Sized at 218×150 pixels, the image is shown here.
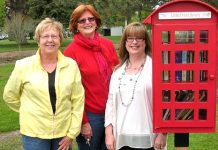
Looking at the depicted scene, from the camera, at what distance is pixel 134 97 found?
10.9 feet

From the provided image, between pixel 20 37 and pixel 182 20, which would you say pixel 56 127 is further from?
pixel 20 37

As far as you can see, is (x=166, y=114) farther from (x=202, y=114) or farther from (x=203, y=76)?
(x=203, y=76)

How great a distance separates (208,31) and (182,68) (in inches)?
12.1

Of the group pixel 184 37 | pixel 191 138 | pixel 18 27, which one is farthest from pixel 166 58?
pixel 18 27

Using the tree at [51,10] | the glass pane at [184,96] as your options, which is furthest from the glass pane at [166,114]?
the tree at [51,10]

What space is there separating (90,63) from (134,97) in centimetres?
58

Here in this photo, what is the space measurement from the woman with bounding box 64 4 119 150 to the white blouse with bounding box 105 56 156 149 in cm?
29

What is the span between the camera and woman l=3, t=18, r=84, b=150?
338cm

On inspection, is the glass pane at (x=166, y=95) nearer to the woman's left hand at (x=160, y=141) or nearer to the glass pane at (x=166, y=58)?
the glass pane at (x=166, y=58)

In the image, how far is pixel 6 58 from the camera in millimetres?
25203

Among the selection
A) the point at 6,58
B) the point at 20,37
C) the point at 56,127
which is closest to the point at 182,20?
the point at 56,127

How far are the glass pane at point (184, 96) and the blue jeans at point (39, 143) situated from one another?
106cm

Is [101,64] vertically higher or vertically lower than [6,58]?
higher

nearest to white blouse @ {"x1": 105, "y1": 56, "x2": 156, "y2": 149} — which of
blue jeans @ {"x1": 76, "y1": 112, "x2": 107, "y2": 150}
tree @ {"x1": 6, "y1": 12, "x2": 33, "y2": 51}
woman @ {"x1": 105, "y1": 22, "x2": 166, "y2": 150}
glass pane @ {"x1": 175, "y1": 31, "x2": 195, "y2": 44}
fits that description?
woman @ {"x1": 105, "y1": 22, "x2": 166, "y2": 150}
